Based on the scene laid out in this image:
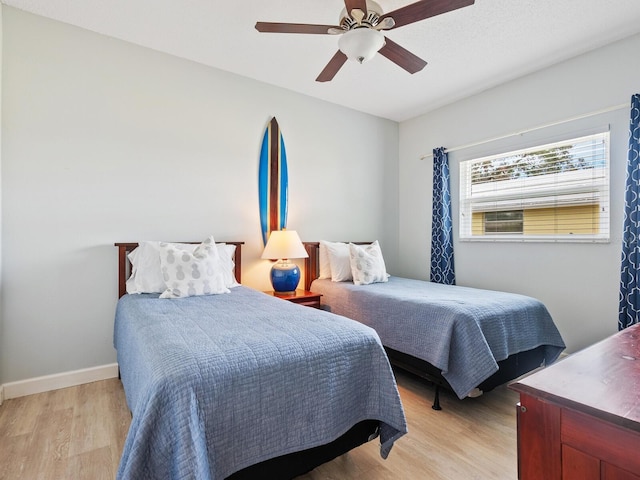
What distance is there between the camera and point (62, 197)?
8.06ft

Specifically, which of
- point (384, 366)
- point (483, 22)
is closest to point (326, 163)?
point (483, 22)

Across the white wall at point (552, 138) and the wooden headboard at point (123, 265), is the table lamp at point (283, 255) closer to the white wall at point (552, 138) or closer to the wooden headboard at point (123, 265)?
the wooden headboard at point (123, 265)

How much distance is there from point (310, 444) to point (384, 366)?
17.9 inches

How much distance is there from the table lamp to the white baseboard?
1.46m

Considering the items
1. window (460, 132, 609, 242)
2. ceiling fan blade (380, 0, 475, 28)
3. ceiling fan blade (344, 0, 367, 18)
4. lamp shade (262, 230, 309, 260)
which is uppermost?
ceiling fan blade (344, 0, 367, 18)

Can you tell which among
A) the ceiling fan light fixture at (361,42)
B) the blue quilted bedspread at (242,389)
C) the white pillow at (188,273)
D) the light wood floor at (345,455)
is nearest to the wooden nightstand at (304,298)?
the white pillow at (188,273)

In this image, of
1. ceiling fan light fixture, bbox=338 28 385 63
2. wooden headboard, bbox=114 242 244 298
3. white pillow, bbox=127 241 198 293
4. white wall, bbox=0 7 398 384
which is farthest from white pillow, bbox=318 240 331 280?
ceiling fan light fixture, bbox=338 28 385 63

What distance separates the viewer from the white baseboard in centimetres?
229

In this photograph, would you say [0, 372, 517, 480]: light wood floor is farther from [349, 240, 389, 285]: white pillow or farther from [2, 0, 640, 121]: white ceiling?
[2, 0, 640, 121]: white ceiling

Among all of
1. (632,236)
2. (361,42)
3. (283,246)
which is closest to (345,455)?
(283,246)

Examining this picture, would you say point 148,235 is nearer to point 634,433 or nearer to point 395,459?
point 395,459

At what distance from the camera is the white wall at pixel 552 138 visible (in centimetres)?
263

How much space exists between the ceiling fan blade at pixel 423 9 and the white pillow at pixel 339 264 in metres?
2.07

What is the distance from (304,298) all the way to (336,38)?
2.18 m
